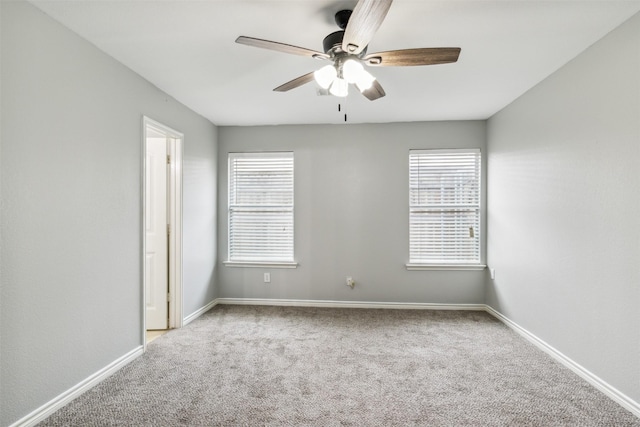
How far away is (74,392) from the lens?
218 cm

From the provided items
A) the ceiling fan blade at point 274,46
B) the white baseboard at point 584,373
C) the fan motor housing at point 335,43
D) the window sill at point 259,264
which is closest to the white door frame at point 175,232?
the window sill at point 259,264

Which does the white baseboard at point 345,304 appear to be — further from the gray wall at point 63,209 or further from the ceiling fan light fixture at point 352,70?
the ceiling fan light fixture at point 352,70

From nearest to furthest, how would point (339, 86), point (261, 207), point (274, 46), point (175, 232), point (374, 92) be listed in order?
point (274, 46) → point (339, 86) → point (374, 92) → point (175, 232) → point (261, 207)

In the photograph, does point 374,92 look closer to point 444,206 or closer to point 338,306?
point 444,206

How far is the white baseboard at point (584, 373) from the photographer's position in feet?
6.72

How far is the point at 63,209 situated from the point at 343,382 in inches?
86.6

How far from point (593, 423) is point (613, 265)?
97 centimetres

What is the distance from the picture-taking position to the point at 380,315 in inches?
156

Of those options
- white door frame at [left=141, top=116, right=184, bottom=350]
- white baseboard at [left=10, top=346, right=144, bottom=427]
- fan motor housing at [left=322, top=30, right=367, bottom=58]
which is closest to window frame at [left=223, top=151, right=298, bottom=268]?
white door frame at [left=141, top=116, right=184, bottom=350]

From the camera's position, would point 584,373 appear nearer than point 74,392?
No

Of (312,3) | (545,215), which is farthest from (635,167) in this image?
(312,3)

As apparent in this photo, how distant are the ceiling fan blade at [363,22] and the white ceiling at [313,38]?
321 millimetres

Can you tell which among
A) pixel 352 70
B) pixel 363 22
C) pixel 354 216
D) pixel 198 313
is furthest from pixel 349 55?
pixel 198 313

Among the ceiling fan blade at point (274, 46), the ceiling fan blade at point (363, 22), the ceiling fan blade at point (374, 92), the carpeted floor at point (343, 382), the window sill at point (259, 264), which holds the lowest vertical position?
the carpeted floor at point (343, 382)
